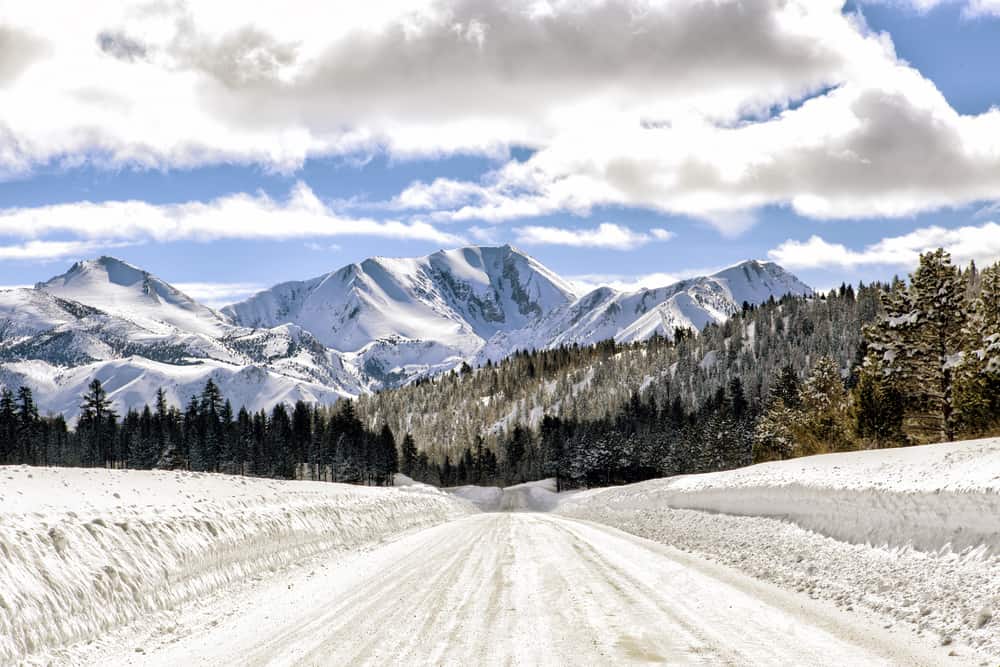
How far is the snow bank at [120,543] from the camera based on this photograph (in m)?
9.28

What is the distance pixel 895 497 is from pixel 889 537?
111 centimetres

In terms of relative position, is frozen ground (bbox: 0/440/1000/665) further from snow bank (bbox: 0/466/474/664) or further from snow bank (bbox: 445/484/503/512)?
snow bank (bbox: 445/484/503/512)

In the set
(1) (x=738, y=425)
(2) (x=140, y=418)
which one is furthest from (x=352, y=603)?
(2) (x=140, y=418)

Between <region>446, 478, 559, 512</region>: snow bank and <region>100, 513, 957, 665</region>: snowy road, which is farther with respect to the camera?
<region>446, 478, 559, 512</region>: snow bank

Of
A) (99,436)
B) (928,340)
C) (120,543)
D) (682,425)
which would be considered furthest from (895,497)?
(99,436)

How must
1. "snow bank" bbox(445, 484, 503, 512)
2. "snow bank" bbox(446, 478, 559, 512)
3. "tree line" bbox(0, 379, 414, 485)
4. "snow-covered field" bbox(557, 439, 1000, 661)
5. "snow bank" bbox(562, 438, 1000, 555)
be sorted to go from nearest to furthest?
"snow-covered field" bbox(557, 439, 1000, 661), "snow bank" bbox(562, 438, 1000, 555), "snow bank" bbox(446, 478, 559, 512), "snow bank" bbox(445, 484, 503, 512), "tree line" bbox(0, 379, 414, 485)

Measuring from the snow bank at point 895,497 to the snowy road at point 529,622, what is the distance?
105 inches

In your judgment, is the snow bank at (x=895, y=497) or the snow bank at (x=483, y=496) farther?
the snow bank at (x=483, y=496)

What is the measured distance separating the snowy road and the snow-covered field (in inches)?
32.2

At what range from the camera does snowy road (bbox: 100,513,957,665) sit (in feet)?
26.5

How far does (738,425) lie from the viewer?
343 ft

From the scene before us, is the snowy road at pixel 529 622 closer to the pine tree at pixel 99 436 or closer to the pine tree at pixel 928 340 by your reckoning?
the pine tree at pixel 928 340

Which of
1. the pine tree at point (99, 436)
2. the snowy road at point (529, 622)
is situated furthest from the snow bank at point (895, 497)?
the pine tree at point (99, 436)

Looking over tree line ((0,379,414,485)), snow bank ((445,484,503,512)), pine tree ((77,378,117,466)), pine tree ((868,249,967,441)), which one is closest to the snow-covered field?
pine tree ((868,249,967,441))
